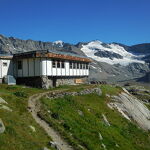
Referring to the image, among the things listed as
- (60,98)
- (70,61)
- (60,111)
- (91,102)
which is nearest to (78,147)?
(60,111)

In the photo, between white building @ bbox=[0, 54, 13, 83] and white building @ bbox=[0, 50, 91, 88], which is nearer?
white building @ bbox=[0, 50, 91, 88]

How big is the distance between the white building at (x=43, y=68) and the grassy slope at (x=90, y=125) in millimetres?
10281

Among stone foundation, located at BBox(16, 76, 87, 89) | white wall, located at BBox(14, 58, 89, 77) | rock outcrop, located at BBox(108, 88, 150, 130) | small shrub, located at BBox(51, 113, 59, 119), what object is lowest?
rock outcrop, located at BBox(108, 88, 150, 130)

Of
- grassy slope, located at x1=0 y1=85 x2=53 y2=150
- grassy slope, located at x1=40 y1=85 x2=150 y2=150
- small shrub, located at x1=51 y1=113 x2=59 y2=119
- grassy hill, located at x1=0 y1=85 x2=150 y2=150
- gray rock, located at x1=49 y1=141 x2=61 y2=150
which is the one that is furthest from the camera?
small shrub, located at x1=51 y1=113 x2=59 y2=119

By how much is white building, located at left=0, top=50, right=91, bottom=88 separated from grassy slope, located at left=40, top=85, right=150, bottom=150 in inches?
405

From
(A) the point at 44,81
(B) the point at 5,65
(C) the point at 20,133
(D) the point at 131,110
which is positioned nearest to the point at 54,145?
(C) the point at 20,133

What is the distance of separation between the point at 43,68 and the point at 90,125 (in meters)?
22.7

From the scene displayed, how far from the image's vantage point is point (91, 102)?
49750 mm

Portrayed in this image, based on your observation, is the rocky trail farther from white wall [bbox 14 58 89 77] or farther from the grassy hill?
white wall [bbox 14 58 89 77]

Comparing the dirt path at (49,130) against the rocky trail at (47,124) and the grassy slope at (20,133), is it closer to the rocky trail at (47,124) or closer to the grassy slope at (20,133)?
the rocky trail at (47,124)

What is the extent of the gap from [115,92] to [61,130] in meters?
32.3

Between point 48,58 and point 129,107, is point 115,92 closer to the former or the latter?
point 129,107

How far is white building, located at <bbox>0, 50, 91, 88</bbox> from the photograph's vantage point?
56.3 meters

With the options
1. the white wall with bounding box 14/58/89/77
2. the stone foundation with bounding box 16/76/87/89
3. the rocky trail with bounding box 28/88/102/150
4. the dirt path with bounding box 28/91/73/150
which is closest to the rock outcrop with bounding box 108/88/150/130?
the stone foundation with bounding box 16/76/87/89
